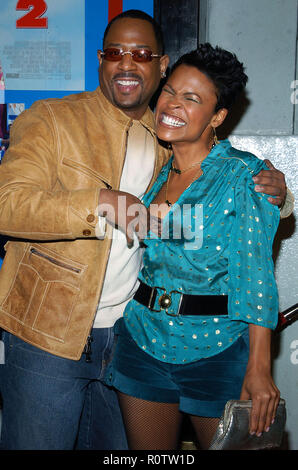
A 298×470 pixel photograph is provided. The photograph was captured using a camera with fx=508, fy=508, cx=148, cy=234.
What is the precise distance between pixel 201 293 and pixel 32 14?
2345mm

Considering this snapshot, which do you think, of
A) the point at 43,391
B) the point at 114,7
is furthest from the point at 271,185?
the point at 114,7

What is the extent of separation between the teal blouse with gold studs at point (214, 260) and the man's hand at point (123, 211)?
0.62 ft

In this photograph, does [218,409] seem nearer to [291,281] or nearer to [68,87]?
[291,281]

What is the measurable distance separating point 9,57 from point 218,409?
2628 mm

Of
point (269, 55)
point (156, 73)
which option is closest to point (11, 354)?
point (156, 73)

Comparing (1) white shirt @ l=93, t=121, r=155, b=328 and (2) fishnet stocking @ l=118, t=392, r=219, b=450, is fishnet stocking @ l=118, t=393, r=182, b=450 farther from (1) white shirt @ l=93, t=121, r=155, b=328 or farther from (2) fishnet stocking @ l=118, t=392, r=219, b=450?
(1) white shirt @ l=93, t=121, r=155, b=328

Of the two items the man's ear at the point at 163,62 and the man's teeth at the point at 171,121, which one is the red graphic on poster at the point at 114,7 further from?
the man's teeth at the point at 171,121

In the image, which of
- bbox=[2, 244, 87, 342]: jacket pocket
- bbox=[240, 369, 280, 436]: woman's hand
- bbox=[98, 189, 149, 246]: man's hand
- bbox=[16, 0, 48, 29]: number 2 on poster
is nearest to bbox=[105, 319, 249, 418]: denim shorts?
bbox=[240, 369, 280, 436]: woman's hand

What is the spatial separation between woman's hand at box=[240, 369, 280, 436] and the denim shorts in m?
0.10

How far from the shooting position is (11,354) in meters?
2.22

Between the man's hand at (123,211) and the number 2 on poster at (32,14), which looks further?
the number 2 on poster at (32,14)

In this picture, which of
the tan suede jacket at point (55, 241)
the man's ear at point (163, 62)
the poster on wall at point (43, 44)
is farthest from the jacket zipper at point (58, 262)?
the poster on wall at point (43, 44)

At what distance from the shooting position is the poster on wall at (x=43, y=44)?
3291 millimetres

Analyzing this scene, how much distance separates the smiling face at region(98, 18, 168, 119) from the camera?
2303mm
